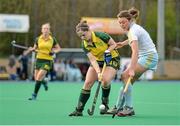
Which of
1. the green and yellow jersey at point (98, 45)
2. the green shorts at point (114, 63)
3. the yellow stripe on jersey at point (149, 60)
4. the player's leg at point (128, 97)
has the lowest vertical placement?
the player's leg at point (128, 97)

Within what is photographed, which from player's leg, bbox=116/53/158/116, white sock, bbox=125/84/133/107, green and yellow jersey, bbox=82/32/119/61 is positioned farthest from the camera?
green and yellow jersey, bbox=82/32/119/61

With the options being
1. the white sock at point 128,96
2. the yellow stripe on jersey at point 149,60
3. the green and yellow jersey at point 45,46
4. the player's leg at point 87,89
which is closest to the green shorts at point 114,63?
the player's leg at point 87,89

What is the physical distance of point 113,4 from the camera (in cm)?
4672

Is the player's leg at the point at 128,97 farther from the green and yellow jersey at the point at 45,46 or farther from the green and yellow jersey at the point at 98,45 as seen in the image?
the green and yellow jersey at the point at 45,46

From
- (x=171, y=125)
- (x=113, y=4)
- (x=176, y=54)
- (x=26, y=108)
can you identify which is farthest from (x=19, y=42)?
(x=171, y=125)

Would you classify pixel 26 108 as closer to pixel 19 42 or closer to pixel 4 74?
pixel 4 74

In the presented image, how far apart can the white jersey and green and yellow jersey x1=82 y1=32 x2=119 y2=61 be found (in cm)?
60

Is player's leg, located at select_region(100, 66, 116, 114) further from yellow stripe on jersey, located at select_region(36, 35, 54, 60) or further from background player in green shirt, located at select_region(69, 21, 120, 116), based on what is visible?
yellow stripe on jersey, located at select_region(36, 35, 54, 60)

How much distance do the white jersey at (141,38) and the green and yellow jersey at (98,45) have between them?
0.60 metres

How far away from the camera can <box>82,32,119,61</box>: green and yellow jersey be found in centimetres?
1148

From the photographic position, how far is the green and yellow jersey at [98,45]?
11.5 metres

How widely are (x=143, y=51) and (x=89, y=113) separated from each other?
1390 millimetres

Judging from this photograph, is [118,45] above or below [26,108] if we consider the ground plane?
above

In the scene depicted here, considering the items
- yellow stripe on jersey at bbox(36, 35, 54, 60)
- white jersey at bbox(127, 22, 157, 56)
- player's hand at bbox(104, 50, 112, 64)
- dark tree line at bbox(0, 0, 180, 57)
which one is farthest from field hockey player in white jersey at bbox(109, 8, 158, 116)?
dark tree line at bbox(0, 0, 180, 57)
